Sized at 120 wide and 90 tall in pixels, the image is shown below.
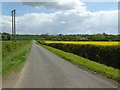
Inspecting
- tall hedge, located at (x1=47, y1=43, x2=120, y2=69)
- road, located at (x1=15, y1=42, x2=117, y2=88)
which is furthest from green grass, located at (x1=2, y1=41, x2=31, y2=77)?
tall hedge, located at (x1=47, y1=43, x2=120, y2=69)

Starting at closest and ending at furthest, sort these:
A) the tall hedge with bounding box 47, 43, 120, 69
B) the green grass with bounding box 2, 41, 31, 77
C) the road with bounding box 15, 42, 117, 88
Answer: the road with bounding box 15, 42, 117, 88
the green grass with bounding box 2, 41, 31, 77
the tall hedge with bounding box 47, 43, 120, 69

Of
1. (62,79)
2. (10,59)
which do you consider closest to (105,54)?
(10,59)

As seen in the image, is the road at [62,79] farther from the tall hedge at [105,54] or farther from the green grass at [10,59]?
the tall hedge at [105,54]

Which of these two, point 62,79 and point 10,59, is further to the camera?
point 10,59

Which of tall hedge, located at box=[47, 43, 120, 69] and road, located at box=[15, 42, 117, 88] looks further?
tall hedge, located at box=[47, 43, 120, 69]

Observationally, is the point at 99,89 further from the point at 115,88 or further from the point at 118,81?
the point at 118,81

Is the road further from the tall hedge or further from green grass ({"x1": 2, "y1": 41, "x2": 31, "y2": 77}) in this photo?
the tall hedge

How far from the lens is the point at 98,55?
27797 mm

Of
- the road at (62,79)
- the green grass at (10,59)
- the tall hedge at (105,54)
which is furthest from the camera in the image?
the tall hedge at (105,54)

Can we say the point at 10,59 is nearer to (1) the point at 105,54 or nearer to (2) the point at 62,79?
(1) the point at 105,54

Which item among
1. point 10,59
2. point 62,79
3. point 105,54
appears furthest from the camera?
point 105,54

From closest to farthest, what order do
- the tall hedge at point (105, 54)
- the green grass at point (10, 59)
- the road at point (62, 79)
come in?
the road at point (62, 79) → the green grass at point (10, 59) → the tall hedge at point (105, 54)

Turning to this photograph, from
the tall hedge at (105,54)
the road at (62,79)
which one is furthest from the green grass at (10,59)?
the tall hedge at (105,54)

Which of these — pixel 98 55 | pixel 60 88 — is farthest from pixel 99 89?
pixel 98 55
